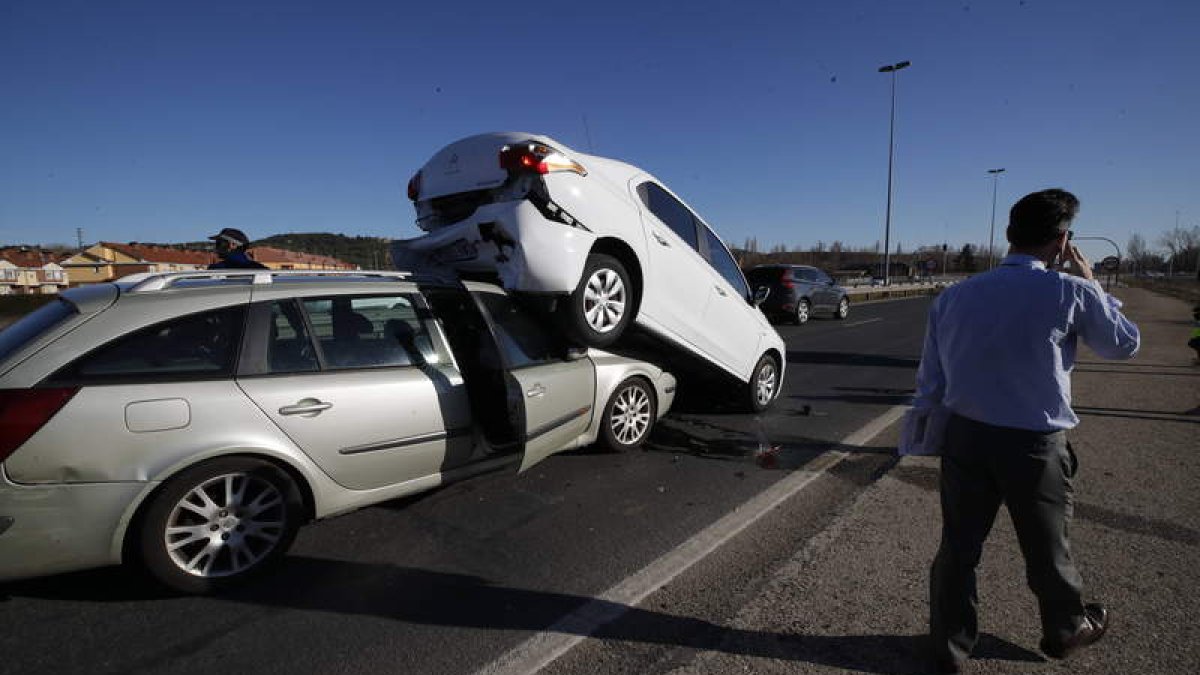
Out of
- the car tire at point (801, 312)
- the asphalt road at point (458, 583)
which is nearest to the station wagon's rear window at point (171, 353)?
the asphalt road at point (458, 583)

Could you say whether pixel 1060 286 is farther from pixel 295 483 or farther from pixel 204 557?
pixel 204 557

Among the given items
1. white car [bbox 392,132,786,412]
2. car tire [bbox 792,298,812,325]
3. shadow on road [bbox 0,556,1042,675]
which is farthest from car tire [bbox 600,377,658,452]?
car tire [bbox 792,298,812,325]

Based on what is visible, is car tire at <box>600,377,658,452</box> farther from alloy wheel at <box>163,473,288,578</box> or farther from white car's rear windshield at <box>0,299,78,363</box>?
white car's rear windshield at <box>0,299,78,363</box>

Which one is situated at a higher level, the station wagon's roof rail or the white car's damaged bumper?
the white car's damaged bumper

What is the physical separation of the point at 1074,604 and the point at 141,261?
104 meters

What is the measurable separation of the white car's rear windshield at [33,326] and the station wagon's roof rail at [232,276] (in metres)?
0.25

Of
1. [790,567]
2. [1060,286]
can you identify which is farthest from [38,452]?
[1060,286]

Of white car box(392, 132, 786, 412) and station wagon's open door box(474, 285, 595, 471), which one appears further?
white car box(392, 132, 786, 412)

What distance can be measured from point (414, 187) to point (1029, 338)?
414 centimetres

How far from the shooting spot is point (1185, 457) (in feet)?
14.1

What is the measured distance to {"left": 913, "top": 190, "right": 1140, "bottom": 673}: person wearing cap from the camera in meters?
1.92

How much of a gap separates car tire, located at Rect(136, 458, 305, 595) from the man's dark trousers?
2.80 m

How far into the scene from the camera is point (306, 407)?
2.76 metres

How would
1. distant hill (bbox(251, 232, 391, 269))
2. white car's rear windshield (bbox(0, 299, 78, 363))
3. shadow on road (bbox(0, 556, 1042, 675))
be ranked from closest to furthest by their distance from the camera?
shadow on road (bbox(0, 556, 1042, 675))
white car's rear windshield (bbox(0, 299, 78, 363))
distant hill (bbox(251, 232, 391, 269))
